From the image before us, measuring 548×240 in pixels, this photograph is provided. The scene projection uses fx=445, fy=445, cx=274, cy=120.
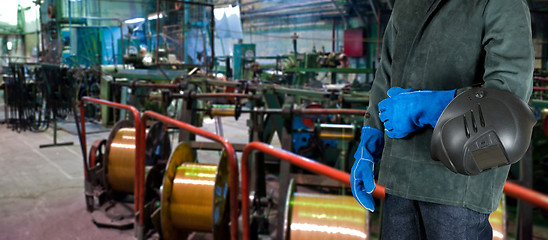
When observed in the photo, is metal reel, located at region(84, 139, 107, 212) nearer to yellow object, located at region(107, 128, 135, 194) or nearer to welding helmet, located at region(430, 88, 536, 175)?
yellow object, located at region(107, 128, 135, 194)

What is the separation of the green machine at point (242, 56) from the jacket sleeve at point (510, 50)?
50.3ft

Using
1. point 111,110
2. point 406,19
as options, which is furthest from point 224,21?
point 406,19

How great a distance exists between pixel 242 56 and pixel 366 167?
1580cm

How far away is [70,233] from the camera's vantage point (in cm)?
484

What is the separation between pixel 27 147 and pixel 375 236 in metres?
7.52

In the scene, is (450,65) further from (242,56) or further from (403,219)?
(242,56)

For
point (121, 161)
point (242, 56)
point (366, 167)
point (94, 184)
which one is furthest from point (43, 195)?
point (242, 56)

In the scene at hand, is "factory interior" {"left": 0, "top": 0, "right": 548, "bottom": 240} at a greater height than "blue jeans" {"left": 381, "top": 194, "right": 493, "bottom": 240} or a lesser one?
lesser

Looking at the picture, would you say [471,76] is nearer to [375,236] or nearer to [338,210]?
[338,210]

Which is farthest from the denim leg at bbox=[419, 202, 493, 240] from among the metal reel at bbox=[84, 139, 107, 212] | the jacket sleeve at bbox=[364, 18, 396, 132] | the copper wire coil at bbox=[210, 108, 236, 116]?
the metal reel at bbox=[84, 139, 107, 212]

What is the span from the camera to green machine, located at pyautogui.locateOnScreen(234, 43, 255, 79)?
16.5 metres

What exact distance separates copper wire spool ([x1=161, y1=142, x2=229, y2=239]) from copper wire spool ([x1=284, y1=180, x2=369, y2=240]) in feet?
3.18

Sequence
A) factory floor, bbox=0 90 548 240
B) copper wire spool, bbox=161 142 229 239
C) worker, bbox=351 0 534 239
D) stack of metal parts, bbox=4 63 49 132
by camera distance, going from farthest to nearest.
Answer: stack of metal parts, bbox=4 63 49 132
factory floor, bbox=0 90 548 240
copper wire spool, bbox=161 142 229 239
worker, bbox=351 0 534 239

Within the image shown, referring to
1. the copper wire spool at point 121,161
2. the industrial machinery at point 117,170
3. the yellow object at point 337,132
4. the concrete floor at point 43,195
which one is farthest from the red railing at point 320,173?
the copper wire spool at point 121,161
